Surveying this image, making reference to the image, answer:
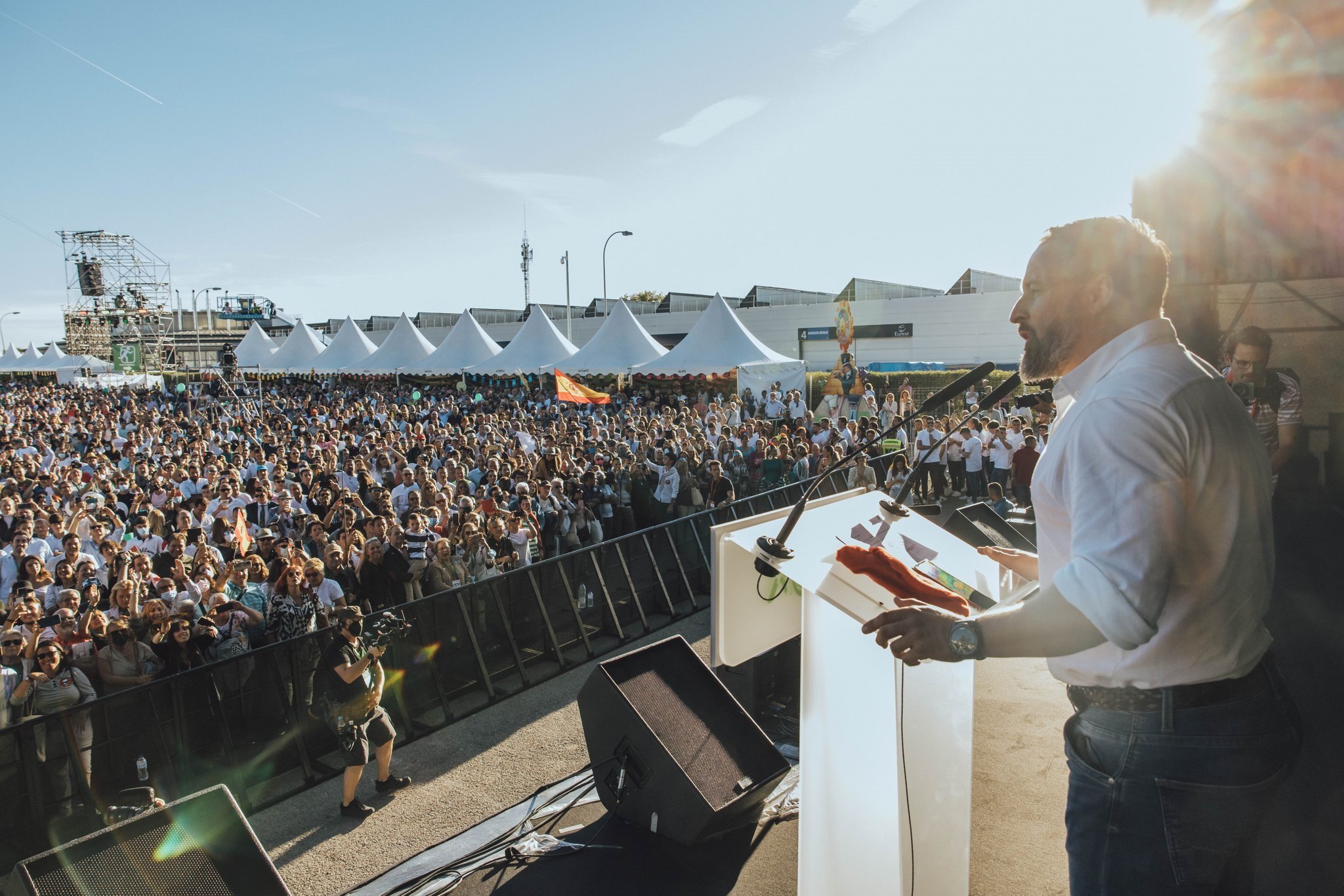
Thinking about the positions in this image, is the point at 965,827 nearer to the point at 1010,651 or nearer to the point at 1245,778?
the point at 1245,778

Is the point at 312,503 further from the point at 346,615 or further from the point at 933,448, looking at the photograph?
the point at 933,448

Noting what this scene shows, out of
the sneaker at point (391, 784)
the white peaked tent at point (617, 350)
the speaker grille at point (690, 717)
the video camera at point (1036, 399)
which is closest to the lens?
the video camera at point (1036, 399)

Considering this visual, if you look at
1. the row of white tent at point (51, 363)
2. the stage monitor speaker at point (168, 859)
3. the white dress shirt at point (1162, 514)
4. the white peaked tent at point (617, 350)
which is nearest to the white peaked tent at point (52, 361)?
the row of white tent at point (51, 363)

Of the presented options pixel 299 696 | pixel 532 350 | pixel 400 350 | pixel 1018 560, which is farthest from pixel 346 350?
pixel 1018 560

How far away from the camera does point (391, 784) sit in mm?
5824

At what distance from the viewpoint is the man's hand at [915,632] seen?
1.56 m

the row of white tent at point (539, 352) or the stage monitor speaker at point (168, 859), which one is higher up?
the row of white tent at point (539, 352)

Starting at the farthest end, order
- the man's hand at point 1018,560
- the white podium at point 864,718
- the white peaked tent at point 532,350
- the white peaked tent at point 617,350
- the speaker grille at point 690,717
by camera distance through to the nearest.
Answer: the white peaked tent at point 532,350
the white peaked tent at point 617,350
the speaker grille at point 690,717
the white podium at point 864,718
the man's hand at point 1018,560

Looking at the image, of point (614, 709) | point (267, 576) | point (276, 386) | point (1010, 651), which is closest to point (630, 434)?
point (267, 576)

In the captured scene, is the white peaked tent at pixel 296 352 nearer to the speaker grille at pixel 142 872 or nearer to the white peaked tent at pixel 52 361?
the white peaked tent at pixel 52 361

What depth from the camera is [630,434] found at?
60.1 ft

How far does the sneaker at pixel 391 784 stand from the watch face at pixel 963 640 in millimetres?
5415

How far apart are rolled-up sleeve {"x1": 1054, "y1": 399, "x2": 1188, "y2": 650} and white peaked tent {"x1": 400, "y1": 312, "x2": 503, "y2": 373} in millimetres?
30250

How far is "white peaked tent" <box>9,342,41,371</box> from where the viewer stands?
63.8 metres
